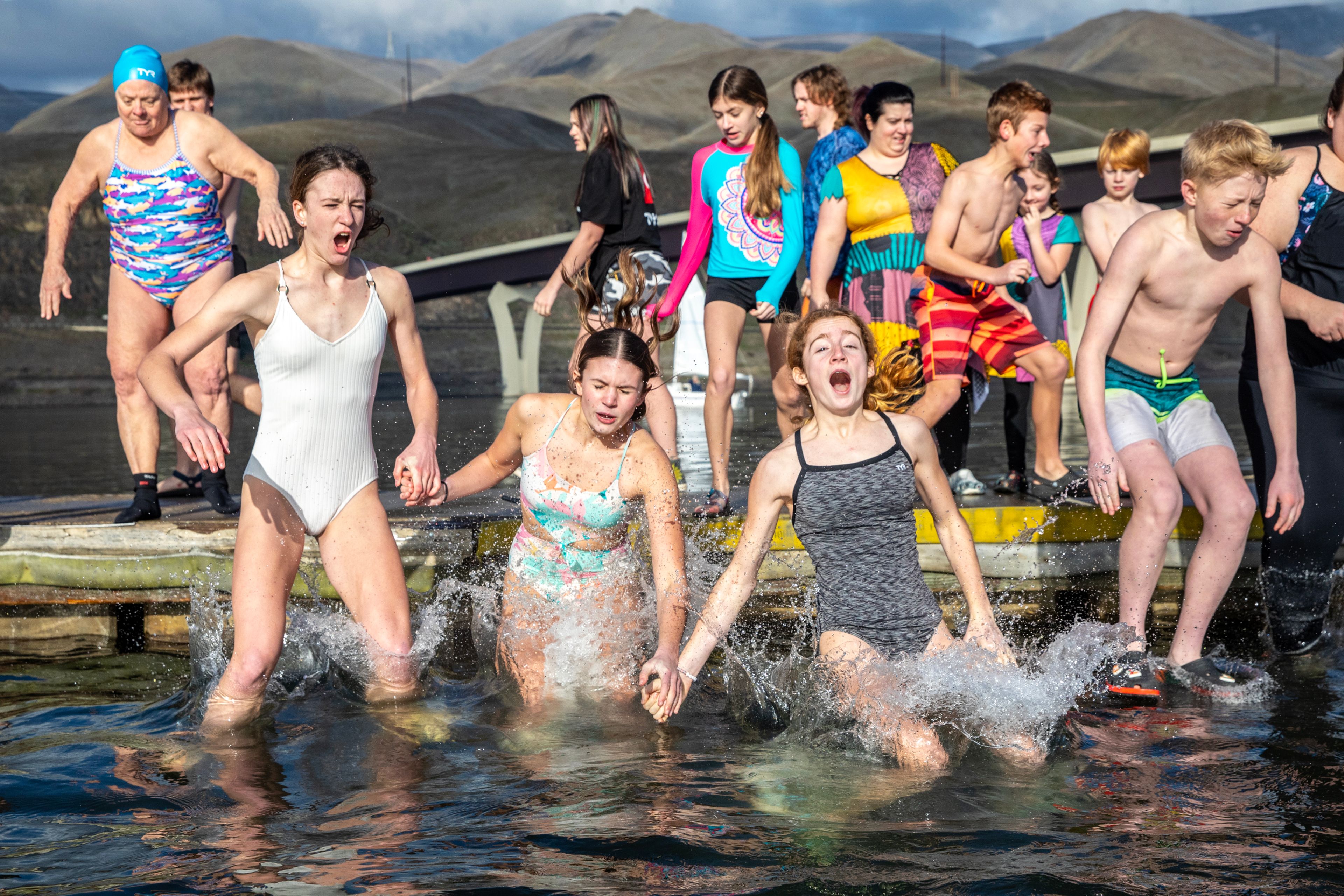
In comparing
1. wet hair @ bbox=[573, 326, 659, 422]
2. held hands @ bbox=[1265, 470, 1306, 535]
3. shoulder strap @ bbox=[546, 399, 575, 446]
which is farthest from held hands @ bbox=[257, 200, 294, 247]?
held hands @ bbox=[1265, 470, 1306, 535]

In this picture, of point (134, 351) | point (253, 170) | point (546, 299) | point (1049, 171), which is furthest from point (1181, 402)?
point (134, 351)

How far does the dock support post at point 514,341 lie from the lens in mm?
42438

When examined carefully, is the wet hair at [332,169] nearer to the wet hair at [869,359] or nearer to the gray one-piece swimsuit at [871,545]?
the wet hair at [869,359]

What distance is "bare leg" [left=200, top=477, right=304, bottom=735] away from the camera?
446 centimetres

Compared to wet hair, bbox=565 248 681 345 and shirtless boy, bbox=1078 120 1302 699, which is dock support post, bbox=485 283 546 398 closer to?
wet hair, bbox=565 248 681 345

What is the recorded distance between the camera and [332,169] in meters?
4.48

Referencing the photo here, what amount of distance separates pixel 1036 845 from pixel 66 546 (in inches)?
198

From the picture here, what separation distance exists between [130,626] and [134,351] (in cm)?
149

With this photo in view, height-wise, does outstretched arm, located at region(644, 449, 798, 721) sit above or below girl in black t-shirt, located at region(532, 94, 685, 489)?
below

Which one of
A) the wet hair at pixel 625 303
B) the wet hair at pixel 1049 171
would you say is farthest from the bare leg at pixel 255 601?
the wet hair at pixel 1049 171

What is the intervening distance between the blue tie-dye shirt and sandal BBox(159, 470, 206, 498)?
3992 mm

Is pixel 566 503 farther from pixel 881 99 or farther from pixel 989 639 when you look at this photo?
pixel 881 99

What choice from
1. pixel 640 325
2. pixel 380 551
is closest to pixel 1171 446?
pixel 640 325

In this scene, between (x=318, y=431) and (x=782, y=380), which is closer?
(x=318, y=431)
